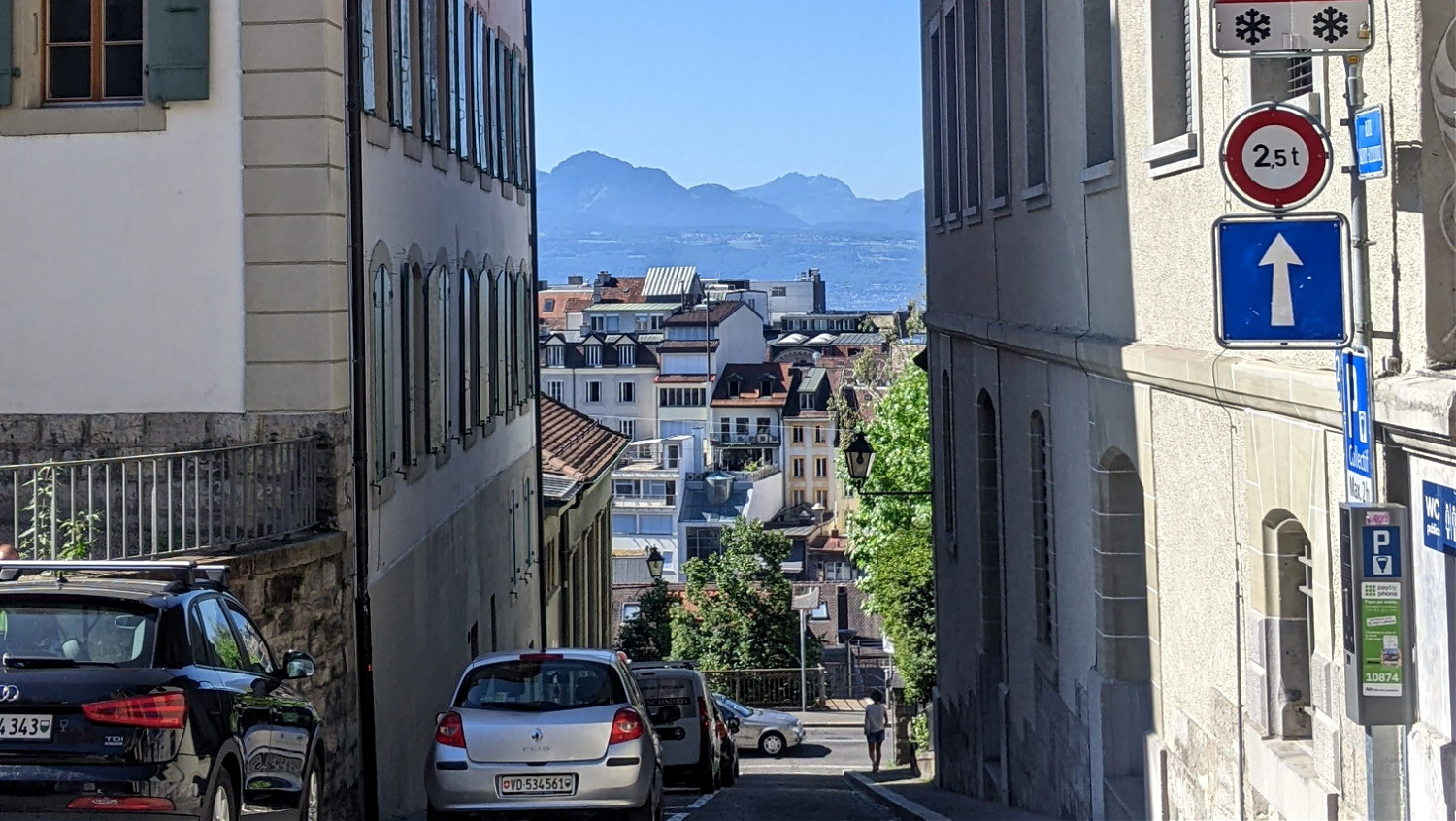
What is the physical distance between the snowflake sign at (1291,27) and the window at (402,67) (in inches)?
459

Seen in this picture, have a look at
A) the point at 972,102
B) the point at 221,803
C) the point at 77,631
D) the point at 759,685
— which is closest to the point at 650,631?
the point at 759,685

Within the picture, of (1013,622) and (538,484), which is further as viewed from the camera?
(538,484)

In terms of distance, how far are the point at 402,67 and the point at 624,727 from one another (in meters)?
8.20

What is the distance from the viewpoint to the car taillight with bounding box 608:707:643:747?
12835 mm

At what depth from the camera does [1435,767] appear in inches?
280

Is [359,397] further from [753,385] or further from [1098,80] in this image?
[753,385]

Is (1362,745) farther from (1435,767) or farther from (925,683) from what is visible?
(925,683)

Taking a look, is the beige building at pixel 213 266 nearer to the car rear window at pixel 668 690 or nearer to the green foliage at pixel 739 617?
the car rear window at pixel 668 690

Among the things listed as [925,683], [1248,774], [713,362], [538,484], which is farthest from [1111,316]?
[713,362]

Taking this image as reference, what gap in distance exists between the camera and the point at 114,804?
774 cm

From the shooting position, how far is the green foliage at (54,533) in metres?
11.9

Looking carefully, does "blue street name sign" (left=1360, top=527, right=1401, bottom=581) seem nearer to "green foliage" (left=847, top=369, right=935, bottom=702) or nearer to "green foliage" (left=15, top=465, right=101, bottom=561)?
"green foliage" (left=15, top=465, right=101, bottom=561)

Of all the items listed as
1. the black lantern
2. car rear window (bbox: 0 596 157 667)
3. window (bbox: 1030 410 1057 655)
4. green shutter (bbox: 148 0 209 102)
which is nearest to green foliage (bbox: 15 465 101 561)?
green shutter (bbox: 148 0 209 102)

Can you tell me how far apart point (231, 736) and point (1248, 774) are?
5.34 metres
